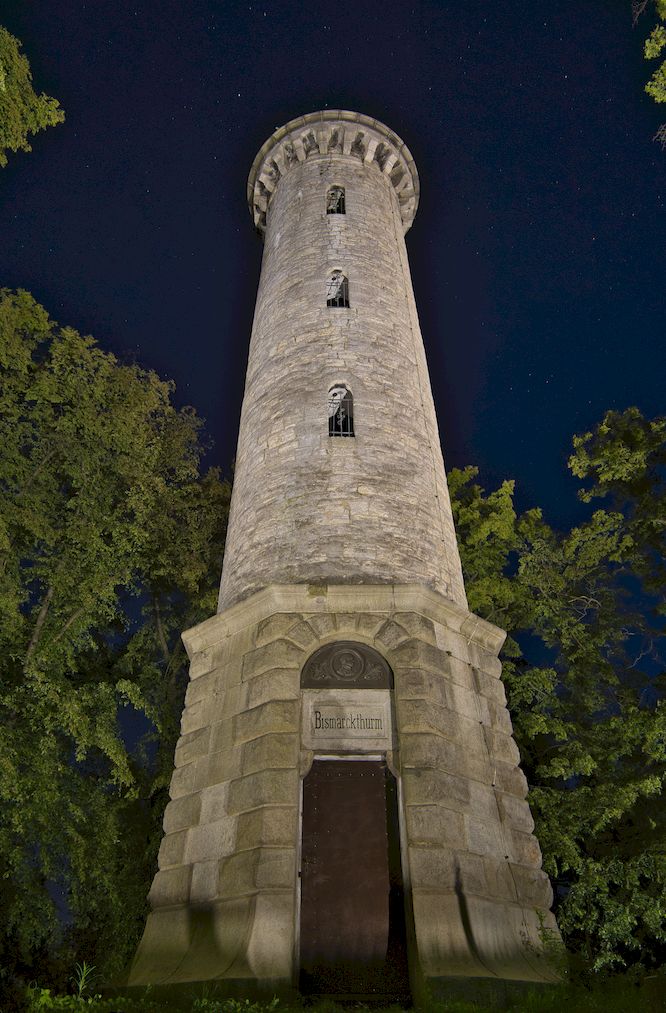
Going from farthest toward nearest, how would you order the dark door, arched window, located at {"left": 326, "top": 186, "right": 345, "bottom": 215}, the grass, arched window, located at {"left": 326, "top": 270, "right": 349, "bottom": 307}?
1. arched window, located at {"left": 326, "top": 186, "right": 345, "bottom": 215}
2. arched window, located at {"left": 326, "top": 270, "right": 349, "bottom": 307}
3. the dark door
4. the grass

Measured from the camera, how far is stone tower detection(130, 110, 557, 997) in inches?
298

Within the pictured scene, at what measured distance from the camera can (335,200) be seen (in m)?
17.5

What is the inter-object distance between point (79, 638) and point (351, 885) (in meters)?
7.53

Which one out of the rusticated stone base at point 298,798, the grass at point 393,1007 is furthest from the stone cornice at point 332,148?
the grass at point 393,1007

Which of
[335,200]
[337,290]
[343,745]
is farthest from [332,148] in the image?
[343,745]

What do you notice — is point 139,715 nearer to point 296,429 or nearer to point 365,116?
point 296,429

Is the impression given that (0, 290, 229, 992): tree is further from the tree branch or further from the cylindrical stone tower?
the cylindrical stone tower

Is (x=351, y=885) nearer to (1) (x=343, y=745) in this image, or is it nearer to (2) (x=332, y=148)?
(1) (x=343, y=745)

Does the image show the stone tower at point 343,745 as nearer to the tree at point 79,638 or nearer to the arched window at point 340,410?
the arched window at point 340,410

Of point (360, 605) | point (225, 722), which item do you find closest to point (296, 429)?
point (360, 605)

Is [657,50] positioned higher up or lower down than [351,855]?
higher up

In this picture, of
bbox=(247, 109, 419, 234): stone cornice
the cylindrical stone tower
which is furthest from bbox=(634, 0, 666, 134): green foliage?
bbox=(247, 109, 419, 234): stone cornice

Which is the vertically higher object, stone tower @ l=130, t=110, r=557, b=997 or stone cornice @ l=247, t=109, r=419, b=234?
stone cornice @ l=247, t=109, r=419, b=234

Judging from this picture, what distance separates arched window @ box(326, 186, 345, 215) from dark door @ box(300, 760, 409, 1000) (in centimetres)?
1289
